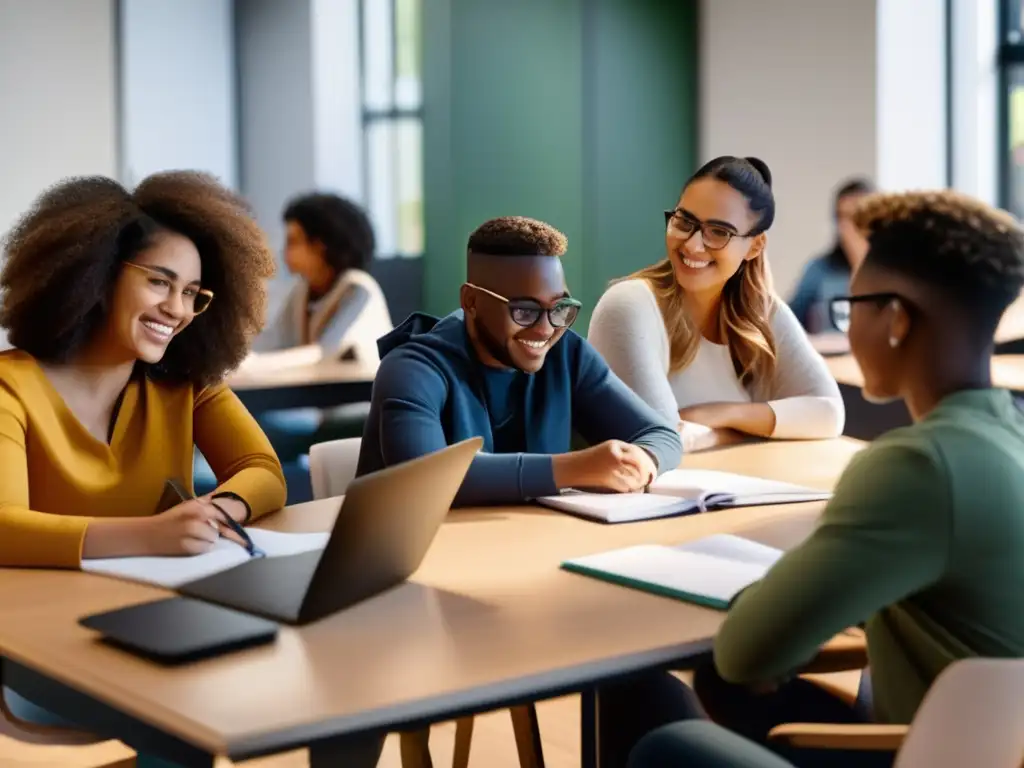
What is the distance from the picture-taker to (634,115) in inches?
267

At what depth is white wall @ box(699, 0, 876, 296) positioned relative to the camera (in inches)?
241

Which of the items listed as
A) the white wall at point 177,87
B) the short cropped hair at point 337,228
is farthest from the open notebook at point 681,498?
the white wall at point 177,87

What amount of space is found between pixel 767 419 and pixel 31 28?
17.7 feet

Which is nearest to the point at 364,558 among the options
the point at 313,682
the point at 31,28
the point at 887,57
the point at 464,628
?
the point at 464,628

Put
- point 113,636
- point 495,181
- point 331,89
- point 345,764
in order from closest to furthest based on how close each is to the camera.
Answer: point 345,764
point 113,636
point 495,181
point 331,89

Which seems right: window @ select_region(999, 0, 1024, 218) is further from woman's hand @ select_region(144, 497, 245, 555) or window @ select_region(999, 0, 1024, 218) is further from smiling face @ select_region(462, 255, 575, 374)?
woman's hand @ select_region(144, 497, 245, 555)

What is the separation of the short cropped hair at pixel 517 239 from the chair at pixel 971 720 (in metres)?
1.14

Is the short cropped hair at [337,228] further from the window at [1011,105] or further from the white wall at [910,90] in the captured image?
the window at [1011,105]

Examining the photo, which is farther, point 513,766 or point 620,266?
point 620,266

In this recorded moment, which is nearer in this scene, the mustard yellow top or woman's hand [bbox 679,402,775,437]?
the mustard yellow top

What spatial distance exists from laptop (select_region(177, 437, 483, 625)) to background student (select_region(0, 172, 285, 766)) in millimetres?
291

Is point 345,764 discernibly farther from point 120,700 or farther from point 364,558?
point 364,558

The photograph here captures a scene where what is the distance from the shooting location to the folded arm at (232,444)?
215cm

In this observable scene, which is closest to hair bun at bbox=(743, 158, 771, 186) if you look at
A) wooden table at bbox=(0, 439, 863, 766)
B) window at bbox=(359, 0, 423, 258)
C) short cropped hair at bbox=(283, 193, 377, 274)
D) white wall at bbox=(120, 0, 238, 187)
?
wooden table at bbox=(0, 439, 863, 766)
